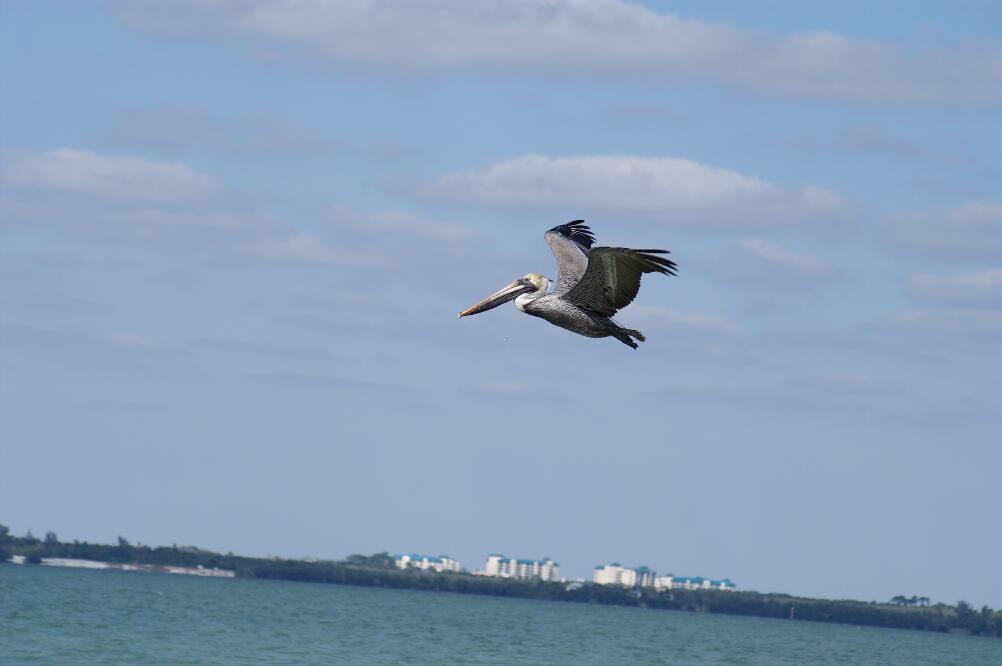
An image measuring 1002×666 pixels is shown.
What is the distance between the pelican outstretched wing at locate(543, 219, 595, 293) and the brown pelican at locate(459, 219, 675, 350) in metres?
0.03

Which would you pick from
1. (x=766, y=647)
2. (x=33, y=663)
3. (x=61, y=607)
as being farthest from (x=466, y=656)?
(x=766, y=647)

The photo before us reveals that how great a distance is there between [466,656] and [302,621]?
42.5m

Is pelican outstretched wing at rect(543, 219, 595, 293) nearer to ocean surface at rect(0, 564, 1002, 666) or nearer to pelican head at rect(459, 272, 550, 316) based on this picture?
pelican head at rect(459, 272, 550, 316)

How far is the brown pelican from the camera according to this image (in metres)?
19.7

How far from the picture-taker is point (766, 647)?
14025 centimetres

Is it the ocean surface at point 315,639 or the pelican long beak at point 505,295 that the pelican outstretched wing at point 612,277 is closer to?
the pelican long beak at point 505,295

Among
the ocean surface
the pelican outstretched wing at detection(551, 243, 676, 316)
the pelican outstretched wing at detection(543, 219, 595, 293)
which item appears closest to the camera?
the pelican outstretched wing at detection(551, 243, 676, 316)

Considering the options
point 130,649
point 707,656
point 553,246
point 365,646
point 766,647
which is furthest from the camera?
point 766,647

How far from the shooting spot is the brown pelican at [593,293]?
19672mm

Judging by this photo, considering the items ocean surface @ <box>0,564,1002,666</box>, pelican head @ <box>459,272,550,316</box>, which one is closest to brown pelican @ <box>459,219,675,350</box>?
pelican head @ <box>459,272,550,316</box>

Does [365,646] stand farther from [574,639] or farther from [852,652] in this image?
[852,652]

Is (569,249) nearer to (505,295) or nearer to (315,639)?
(505,295)

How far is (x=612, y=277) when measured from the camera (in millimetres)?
20141

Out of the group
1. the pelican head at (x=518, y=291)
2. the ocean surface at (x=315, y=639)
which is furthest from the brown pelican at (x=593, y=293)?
the ocean surface at (x=315, y=639)
